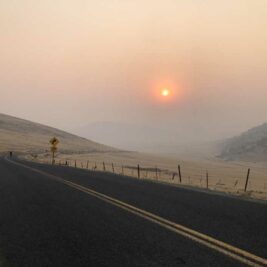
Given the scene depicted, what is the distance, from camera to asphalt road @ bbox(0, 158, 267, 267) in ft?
21.7

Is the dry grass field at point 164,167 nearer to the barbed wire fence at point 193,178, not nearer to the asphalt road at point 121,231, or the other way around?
the barbed wire fence at point 193,178

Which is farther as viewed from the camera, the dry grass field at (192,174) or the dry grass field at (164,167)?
the dry grass field at (164,167)

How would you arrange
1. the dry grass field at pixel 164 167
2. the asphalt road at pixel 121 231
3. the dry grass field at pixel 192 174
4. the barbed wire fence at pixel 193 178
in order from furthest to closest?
1. the dry grass field at pixel 164 167
2. the dry grass field at pixel 192 174
3. the barbed wire fence at pixel 193 178
4. the asphalt road at pixel 121 231

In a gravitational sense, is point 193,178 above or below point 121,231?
above

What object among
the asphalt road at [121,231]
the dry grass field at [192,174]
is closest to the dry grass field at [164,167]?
the dry grass field at [192,174]

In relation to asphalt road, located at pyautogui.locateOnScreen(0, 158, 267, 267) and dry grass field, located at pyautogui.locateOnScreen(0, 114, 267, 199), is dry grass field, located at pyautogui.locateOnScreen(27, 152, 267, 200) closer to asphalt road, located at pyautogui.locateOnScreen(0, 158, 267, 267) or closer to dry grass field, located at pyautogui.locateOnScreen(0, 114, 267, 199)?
dry grass field, located at pyautogui.locateOnScreen(0, 114, 267, 199)

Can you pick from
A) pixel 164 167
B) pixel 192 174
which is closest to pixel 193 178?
pixel 192 174

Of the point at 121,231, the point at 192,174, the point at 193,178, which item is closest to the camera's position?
the point at 121,231

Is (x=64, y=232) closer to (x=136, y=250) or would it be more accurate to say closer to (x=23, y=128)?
(x=136, y=250)

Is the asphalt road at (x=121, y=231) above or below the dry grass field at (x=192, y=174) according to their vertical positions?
below

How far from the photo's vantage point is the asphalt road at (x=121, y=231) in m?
6.60

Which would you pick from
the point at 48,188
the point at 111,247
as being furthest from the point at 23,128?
the point at 111,247

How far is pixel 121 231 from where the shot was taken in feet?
28.0

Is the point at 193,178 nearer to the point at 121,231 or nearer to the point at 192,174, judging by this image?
the point at 192,174
